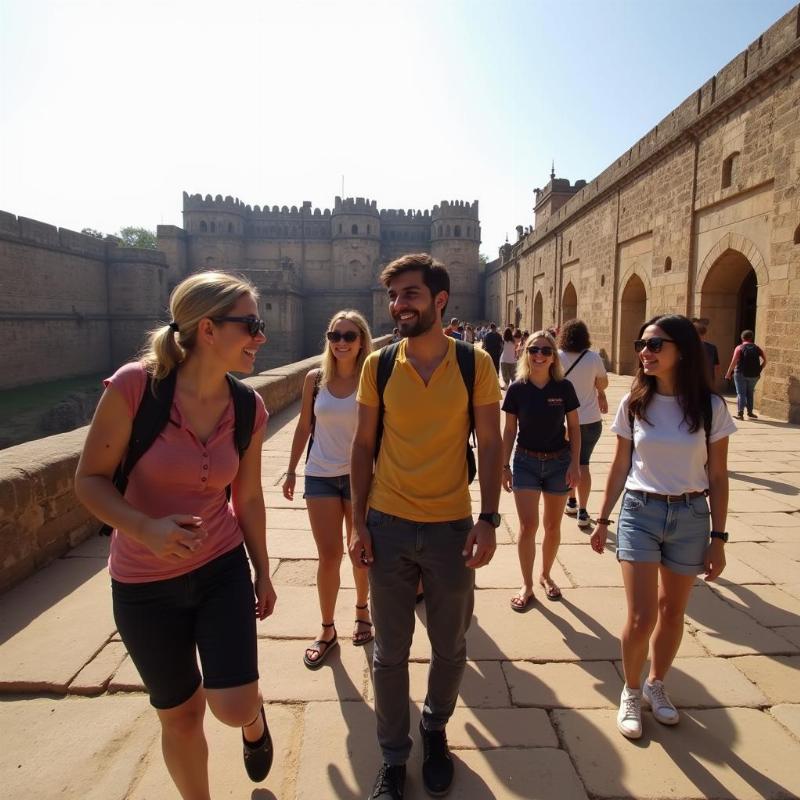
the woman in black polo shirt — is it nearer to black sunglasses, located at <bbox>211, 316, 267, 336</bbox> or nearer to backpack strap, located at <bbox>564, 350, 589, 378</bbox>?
backpack strap, located at <bbox>564, 350, 589, 378</bbox>

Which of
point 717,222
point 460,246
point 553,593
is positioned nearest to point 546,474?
point 553,593

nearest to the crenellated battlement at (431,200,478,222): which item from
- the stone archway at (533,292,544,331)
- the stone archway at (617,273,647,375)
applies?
the stone archway at (533,292,544,331)

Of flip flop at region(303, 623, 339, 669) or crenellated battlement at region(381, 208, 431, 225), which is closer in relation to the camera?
flip flop at region(303, 623, 339, 669)

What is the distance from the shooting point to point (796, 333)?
8.71 metres

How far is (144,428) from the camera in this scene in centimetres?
167

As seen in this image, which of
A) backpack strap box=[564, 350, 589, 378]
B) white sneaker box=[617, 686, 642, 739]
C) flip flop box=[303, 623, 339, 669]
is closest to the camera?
white sneaker box=[617, 686, 642, 739]

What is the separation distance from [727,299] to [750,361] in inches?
143

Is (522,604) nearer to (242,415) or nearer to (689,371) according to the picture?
(689,371)

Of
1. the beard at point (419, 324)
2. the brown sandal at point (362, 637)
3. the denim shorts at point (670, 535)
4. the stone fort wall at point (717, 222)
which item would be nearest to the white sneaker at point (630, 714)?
the denim shorts at point (670, 535)

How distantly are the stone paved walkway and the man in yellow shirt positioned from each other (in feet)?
0.90

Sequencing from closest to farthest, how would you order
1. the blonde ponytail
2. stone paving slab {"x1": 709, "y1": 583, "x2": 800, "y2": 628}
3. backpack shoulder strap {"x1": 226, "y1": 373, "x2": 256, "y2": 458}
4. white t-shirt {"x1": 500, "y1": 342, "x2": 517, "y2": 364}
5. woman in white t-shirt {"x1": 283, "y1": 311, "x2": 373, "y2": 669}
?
the blonde ponytail, backpack shoulder strap {"x1": 226, "y1": 373, "x2": 256, "y2": 458}, woman in white t-shirt {"x1": 283, "y1": 311, "x2": 373, "y2": 669}, stone paving slab {"x1": 709, "y1": 583, "x2": 800, "y2": 628}, white t-shirt {"x1": 500, "y1": 342, "x2": 517, "y2": 364}

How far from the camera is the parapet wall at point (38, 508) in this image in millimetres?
3309

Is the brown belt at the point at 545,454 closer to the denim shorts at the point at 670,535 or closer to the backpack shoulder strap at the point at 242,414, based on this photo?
the denim shorts at the point at 670,535

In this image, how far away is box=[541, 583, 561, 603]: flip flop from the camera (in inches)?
137
